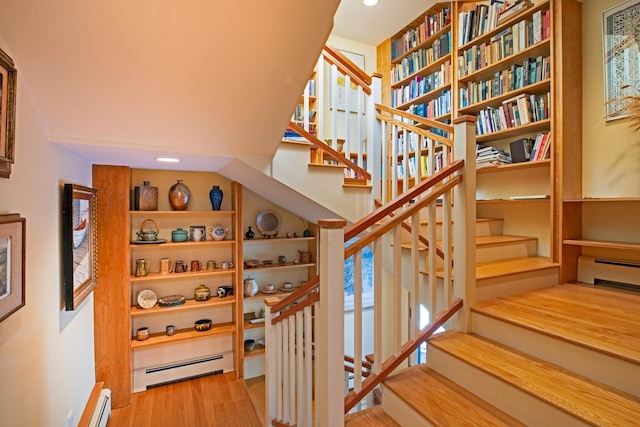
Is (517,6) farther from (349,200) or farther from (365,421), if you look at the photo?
(365,421)

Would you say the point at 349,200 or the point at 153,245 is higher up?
the point at 349,200

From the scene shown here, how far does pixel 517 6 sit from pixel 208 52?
265 centimetres

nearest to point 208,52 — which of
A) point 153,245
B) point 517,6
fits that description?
point 153,245

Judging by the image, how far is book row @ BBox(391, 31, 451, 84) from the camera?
10.7 ft

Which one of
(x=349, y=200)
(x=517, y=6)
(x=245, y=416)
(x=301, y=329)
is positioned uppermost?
(x=517, y=6)

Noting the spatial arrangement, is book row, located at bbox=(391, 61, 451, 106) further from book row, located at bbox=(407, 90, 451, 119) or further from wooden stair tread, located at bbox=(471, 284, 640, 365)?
wooden stair tread, located at bbox=(471, 284, 640, 365)

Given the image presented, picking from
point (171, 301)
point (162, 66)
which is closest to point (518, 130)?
point (162, 66)

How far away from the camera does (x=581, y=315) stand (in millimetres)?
1626

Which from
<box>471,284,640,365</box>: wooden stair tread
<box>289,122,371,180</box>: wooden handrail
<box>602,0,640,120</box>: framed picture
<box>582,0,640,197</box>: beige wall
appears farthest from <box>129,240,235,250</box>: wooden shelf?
<box>602,0,640,120</box>: framed picture

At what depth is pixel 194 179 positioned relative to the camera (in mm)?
3494

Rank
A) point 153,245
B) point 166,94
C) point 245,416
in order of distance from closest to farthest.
Result: point 166,94 < point 245,416 < point 153,245

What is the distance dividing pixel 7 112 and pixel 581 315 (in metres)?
2.77

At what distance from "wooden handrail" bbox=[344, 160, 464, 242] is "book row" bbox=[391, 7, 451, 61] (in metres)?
2.41

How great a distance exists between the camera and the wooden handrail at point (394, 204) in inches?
54.4
